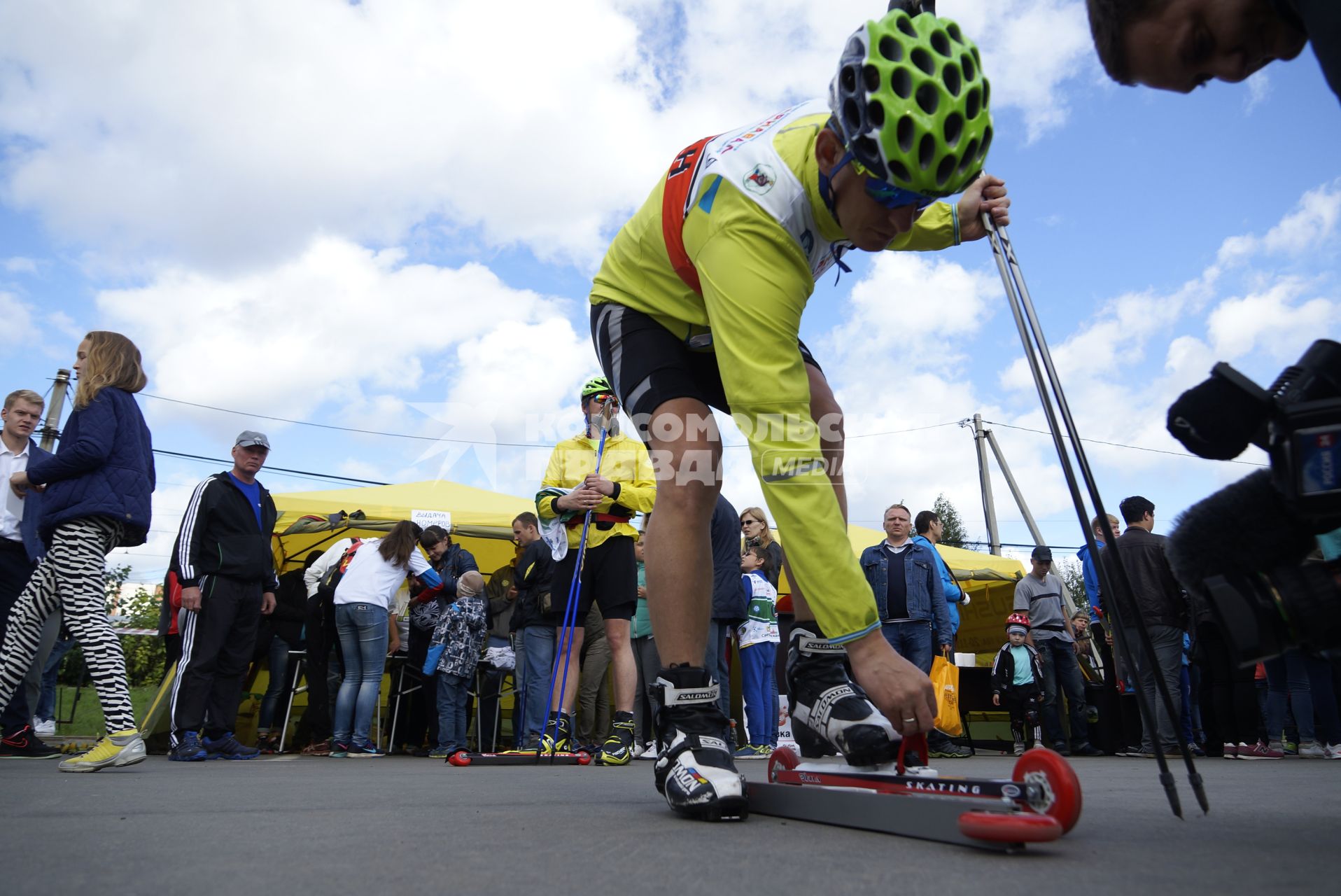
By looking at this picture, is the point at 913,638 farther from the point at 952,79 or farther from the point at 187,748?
the point at 952,79

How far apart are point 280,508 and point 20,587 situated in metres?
4.47

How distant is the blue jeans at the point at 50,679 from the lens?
895 cm

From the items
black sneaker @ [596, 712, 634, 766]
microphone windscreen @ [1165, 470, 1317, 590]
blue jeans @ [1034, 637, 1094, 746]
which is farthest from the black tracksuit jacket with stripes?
blue jeans @ [1034, 637, 1094, 746]

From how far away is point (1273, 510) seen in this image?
1.50m

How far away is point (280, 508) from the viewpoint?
10.3 meters

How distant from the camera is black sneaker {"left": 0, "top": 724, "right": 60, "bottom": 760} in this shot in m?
5.64

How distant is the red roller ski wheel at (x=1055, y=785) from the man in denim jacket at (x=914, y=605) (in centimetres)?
633

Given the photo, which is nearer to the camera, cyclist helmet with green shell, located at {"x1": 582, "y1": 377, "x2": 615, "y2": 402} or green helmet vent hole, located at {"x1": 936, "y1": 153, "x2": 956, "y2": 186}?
green helmet vent hole, located at {"x1": 936, "y1": 153, "x2": 956, "y2": 186}

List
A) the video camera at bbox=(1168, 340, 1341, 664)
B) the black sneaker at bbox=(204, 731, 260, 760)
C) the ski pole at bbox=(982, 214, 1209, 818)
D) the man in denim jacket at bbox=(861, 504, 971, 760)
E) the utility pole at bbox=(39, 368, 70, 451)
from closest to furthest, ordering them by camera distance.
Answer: the video camera at bbox=(1168, 340, 1341, 664), the ski pole at bbox=(982, 214, 1209, 818), the black sneaker at bbox=(204, 731, 260, 760), the man in denim jacket at bbox=(861, 504, 971, 760), the utility pole at bbox=(39, 368, 70, 451)

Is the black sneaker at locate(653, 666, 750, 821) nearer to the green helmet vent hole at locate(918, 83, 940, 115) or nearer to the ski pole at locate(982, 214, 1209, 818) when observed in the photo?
the ski pole at locate(982, 214, 1209, 818)

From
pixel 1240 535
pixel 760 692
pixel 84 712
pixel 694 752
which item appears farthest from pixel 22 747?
pixel 84 712

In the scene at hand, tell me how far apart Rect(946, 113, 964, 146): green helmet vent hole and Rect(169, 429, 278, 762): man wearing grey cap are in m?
5.47

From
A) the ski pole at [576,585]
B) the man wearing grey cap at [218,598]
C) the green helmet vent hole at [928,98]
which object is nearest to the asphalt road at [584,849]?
the green helmet vent hole at [928,98]

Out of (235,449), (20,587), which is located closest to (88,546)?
(20,587)
